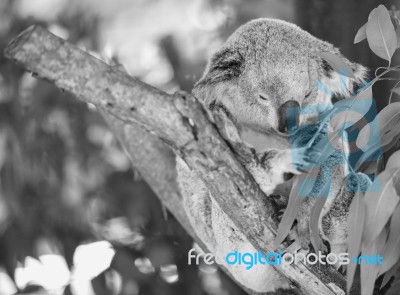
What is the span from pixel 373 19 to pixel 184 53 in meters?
2.84

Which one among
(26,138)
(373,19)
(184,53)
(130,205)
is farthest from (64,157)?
(373,19)

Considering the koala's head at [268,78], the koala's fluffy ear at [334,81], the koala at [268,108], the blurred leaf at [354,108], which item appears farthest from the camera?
the koala's fluffy ear at [334,81]

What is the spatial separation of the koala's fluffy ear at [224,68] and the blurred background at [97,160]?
106 centimetres

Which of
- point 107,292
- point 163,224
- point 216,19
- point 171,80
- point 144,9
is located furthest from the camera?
point 144,9

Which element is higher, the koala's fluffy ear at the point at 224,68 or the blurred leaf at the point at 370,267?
the koala's fluffy ear at the point at 224,68

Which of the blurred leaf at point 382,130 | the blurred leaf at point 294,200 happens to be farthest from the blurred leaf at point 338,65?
the blurred leaf at point 294,200

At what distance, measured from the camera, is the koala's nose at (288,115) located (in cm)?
298

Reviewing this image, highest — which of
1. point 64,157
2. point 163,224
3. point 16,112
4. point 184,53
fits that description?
point 184,53

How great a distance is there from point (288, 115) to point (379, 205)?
106cm

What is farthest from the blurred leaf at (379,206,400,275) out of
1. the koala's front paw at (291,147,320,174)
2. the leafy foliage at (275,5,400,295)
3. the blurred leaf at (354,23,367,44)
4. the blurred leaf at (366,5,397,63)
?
the blurred leaf at (354,23,367,44)

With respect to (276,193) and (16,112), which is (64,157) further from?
(276,193)

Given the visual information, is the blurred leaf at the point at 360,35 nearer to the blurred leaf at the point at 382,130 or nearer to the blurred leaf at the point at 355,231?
the blurred leaf at the point at 382,130

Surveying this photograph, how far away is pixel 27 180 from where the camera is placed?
473 cm

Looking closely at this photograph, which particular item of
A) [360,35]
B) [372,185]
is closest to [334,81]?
[360,35]
